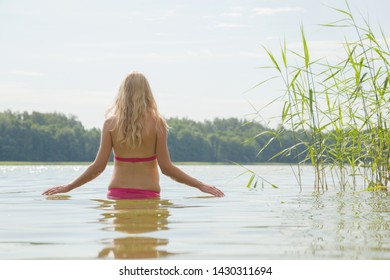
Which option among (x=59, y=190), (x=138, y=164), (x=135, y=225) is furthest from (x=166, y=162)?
(x=135, y=225)

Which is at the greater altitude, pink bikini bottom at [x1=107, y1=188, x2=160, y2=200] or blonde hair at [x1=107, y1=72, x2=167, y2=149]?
blonde hair at [x1=107, y1=72, x2=167, y2=149]

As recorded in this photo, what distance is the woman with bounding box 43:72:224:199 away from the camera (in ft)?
17.6

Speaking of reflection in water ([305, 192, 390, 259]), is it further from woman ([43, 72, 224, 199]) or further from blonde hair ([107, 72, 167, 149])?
blonde hair ([107, 72, 167, 149])

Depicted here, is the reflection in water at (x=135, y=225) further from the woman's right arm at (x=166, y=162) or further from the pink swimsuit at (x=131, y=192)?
the woman's right arm at (x=166, y=162)

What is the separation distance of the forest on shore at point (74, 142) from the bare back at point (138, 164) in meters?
72.0

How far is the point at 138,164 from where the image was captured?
5477 mm

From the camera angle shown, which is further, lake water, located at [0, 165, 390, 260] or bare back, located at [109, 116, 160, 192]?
bare back, located at [109, 116, 160, 192]

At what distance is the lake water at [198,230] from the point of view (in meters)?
3.24

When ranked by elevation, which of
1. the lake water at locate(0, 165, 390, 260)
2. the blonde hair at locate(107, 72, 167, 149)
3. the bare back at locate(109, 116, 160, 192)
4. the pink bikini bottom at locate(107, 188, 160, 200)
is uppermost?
the blonde hair at locate(107, 72, 167, 149)

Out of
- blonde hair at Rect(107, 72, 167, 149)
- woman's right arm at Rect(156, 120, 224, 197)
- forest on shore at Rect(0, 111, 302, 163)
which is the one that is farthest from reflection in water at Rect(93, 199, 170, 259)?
forest on shore at Rect(0, 111, 302, 163)

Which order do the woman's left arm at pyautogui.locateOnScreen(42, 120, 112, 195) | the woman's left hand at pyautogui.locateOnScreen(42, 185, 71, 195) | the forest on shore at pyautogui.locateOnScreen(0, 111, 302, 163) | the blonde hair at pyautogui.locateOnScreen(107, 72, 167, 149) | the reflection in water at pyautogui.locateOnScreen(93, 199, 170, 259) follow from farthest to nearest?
the forest on shore at pyautogui.locateOnScreen(0, 111, 302, 163), the woman's left hand at pyautogui.locateOnScreen(42, 185, 71, 195), the woman's left arm at pyautogui.locateOnScreen(42, 120, 112, 195), the blonde hair at pyautogui.locateOnScreen(107, 72, 167, 149), the reflection in water at pyautogui.locateOnScreen(93, 199, 170, 259)

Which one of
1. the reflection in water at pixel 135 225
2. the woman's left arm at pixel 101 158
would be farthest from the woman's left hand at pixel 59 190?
the reflection in water at pixel 135 225

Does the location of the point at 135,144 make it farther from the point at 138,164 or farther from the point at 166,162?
the point at 166,162
